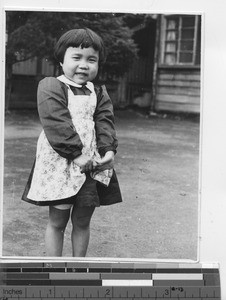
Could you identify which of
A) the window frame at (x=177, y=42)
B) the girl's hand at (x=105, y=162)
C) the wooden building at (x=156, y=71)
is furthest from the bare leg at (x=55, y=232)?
the window frame at (x=177, y=42)

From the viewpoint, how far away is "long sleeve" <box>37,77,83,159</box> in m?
1.08

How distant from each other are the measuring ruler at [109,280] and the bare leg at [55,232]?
0.03m

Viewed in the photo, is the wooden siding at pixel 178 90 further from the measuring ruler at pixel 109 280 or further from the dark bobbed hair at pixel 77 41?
the measuring ruler at pixel 109 280

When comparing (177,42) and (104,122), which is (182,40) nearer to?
(177,42)

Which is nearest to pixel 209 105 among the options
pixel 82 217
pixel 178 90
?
pixel 178 90

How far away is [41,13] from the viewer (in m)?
1.10

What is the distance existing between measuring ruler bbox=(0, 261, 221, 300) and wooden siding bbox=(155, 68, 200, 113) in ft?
1.04

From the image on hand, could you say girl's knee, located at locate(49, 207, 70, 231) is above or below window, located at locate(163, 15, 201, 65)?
below

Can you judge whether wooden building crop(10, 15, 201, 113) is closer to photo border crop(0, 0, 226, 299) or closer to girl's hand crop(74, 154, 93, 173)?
photo border crop(0, 0, 226, 299)

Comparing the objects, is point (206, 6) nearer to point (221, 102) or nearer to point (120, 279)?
point (221, 102)

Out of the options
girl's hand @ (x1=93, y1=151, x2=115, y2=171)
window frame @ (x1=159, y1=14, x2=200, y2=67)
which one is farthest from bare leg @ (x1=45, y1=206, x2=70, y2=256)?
window frame @ (x1=159, y1=14, x2=200, y2=67)

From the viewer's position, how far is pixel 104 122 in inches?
43.9

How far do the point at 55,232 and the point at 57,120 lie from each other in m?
0.23

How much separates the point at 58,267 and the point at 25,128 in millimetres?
281
